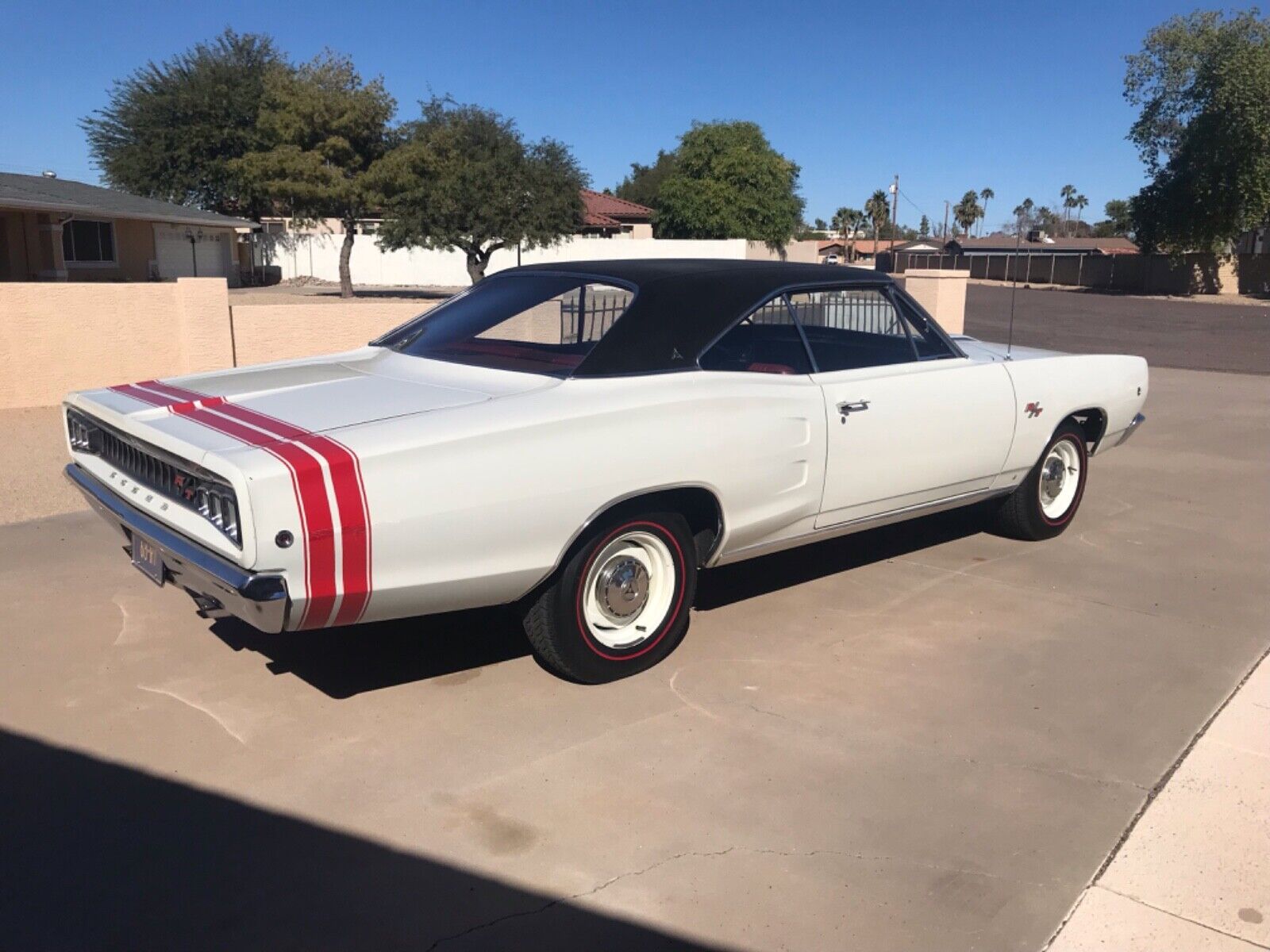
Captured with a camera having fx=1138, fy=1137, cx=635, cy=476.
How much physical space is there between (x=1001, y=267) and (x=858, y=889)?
212ft

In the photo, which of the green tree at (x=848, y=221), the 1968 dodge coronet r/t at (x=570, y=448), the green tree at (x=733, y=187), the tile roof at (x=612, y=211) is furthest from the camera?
the green tree at (x=848, y=221)

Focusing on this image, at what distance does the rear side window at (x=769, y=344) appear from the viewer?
5066mm

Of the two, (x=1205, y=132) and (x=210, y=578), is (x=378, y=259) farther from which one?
(x=210, y=578)

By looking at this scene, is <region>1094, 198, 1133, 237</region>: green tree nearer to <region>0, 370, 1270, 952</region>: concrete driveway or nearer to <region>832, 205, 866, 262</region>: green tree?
<region>832, 205, 866, 262</region>: green tree

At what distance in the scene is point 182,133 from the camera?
48.1 meters

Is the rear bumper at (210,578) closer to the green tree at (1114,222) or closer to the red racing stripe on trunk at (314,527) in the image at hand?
the red racing stripe on trunk at (314,527)

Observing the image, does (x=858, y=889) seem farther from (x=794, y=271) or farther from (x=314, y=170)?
(x=314, y=170)

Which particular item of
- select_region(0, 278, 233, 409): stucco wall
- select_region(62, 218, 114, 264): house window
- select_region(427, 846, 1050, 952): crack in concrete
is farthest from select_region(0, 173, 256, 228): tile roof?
select_region(427, 846, 1050, 952): crack in concrete

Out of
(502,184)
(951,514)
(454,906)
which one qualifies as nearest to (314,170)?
(502,184)

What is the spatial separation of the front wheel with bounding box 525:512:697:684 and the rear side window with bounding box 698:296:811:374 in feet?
2.95

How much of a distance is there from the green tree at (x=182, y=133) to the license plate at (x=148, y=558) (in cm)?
4675

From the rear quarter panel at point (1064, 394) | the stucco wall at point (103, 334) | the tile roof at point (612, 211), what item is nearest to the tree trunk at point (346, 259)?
the tile roof at point (612, 211)

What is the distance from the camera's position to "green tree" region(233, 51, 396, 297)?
125 feet

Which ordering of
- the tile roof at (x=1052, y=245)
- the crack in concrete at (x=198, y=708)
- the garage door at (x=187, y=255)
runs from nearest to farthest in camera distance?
the crack in concrete at (x=198, y=708)
the garage door at (x=187, y=255)
the tile roof at (x=1052, y=245)
